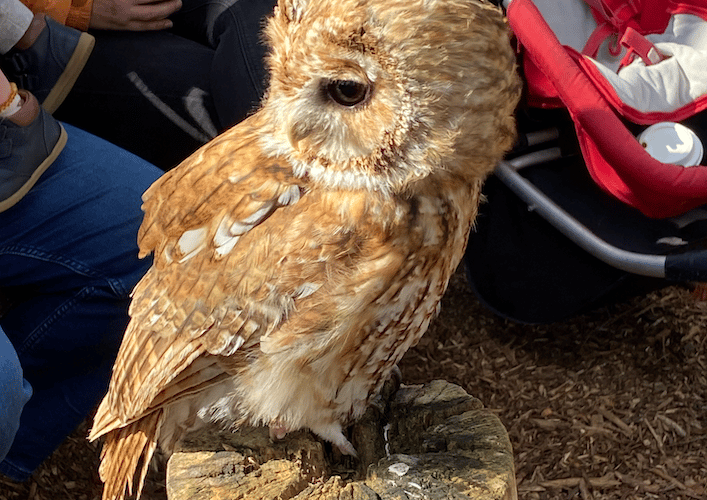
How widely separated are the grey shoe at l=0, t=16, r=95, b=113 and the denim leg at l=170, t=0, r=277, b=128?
31 centimetres

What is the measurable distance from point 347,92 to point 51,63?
974 millimetres

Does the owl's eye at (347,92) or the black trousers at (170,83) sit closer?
the owl's eye at (347,92)

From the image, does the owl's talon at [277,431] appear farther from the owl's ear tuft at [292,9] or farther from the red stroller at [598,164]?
the red stroller at [598,164]

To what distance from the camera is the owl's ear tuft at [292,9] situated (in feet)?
2.64

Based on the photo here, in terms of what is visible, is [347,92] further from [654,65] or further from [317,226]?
[654,65]

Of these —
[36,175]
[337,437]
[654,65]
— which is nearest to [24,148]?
[36,175]

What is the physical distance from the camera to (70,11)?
1604mm

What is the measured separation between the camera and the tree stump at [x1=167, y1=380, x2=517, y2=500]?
0.86m

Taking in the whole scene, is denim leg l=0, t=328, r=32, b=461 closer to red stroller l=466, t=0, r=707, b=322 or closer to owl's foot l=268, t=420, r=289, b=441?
owl's foot l=268, t=420, r=289, b=441

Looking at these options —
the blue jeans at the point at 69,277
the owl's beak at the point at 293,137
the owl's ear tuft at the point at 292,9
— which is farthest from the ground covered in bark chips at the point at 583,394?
the owl's ear tuft at the point at 292,9

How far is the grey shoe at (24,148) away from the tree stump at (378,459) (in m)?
0.64

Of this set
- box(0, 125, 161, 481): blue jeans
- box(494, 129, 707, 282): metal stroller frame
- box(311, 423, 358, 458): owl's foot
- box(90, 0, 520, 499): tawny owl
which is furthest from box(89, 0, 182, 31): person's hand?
box(311, 423, 358, 458): owl's foot

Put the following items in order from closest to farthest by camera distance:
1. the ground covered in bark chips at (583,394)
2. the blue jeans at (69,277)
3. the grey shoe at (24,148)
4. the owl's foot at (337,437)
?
the owl's foot at (337,437)
the grey shoe at (24,148)
the blue jeans at (69,277)
the ground covered in bark chips at (583,394)

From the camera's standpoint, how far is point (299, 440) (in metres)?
1.00
